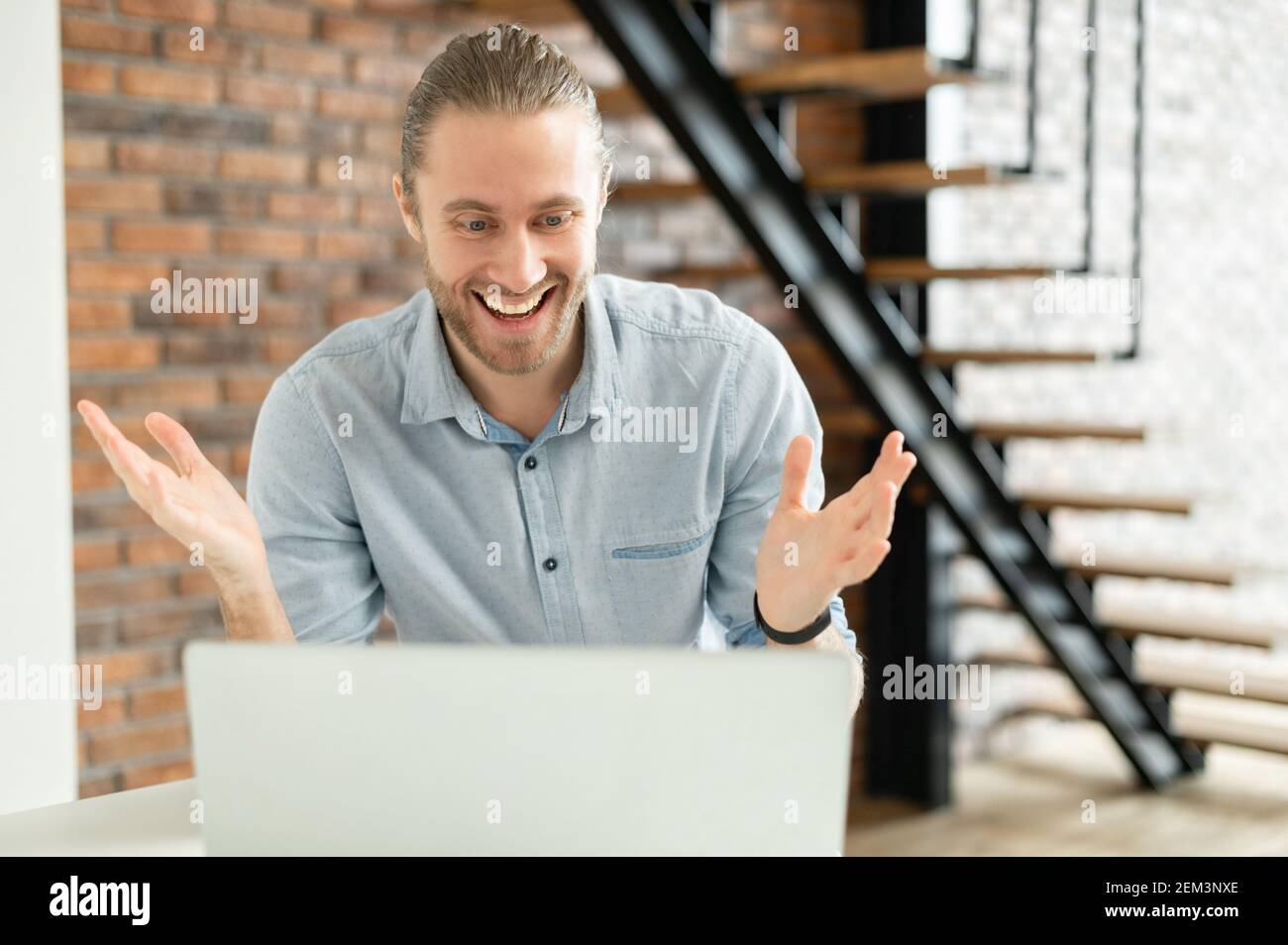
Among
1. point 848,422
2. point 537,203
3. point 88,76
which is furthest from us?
point 848,422

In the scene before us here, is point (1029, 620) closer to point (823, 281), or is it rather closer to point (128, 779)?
point (823, 281)

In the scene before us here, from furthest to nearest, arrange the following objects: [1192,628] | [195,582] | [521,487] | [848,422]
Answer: [848,422] → [1192,628] → [195,582] → [521,487]

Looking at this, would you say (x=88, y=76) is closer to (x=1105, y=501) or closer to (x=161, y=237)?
(x=161, y=237)

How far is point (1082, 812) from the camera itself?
3752 millimetres

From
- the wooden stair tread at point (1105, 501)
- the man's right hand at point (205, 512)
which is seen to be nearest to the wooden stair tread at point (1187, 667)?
the wooden stair tread at point (1105, 501)

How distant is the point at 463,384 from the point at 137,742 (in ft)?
4.92

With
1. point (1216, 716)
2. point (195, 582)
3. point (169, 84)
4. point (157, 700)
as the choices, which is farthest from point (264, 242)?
point (1216, 716)

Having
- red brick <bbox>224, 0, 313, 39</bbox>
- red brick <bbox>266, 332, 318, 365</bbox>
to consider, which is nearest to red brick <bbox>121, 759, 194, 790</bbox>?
red brick <bbox>266, 332, 318, 365</bbox>

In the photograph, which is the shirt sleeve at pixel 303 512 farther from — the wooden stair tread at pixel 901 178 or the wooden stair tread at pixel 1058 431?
the wooden stair tread at pixel 1058 431

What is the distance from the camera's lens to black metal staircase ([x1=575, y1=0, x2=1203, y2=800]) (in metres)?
2.82

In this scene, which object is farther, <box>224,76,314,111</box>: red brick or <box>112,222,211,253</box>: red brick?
<box>224,76,314,111</box>: red brick

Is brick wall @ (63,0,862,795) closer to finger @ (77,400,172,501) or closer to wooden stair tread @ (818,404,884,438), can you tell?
wooden stair tread @ (818,404,884,438)

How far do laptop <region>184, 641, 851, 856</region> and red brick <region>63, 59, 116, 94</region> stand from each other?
1.99 meters
